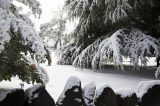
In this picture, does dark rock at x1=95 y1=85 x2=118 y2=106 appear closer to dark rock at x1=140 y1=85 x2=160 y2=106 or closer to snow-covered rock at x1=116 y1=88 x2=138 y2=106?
snow-covered rock at x1=116 y1=88 x2=138 y2=106

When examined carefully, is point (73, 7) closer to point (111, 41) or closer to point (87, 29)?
point (87, 29)

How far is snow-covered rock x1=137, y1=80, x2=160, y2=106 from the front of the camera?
430cm

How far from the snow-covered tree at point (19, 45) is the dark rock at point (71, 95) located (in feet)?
1.14

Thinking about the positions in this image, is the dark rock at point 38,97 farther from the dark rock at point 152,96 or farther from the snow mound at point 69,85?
the dark rock at point 152,96

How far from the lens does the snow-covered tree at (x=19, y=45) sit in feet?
10.4

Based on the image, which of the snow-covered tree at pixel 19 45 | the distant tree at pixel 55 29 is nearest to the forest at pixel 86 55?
the snow-covered tree at pixel 19 45

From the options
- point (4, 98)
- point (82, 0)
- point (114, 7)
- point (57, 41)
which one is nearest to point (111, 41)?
point (114, 7)

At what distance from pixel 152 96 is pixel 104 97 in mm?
833

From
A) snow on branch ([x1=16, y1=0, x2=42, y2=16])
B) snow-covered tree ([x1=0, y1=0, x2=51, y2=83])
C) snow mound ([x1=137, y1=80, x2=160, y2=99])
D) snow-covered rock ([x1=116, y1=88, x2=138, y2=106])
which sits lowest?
snow-covered rock ([x1=116, y1=88, x2=138, y2=106])

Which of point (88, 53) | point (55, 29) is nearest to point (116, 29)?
point (88, 53)

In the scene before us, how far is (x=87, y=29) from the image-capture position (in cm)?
845

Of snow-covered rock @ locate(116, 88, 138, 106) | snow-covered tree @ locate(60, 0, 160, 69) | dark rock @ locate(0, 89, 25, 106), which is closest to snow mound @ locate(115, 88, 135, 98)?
snow-covered rock @ locate(116, 88, 138, 106)

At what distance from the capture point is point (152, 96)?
4.37m

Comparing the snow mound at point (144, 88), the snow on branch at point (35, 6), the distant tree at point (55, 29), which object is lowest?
the snow mound at point (144, 88)
